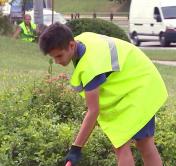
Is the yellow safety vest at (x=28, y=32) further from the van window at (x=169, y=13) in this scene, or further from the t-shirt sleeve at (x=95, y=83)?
the t-shirt sleeve at (x=95, y=83)

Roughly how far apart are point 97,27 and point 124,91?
1440 centimetres

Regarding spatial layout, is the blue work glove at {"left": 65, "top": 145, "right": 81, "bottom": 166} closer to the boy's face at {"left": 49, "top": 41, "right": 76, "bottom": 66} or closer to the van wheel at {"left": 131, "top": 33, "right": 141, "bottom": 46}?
the boy's face at {"left": 49, "top": 41, "right": 76, "bottom": 66}

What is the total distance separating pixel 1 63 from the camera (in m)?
14.7

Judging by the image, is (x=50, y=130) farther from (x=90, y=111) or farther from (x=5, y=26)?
(x=5, y=26)

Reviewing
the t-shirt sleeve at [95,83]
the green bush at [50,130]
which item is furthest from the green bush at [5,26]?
the t-shirt sleeve at [95,83]

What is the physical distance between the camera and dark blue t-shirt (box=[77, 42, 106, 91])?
429cm

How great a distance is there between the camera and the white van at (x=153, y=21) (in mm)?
25922

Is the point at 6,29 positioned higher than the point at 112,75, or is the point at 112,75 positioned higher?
the point at 112,75

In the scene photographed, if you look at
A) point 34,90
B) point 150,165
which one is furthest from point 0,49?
point 150,165

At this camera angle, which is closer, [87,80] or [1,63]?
[87,80]

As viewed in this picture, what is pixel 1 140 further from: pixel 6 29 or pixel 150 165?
pixel 6 29

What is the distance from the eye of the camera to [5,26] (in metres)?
21.0

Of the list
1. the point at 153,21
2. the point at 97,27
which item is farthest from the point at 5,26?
the point at 153,21

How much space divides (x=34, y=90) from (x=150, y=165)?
1780 millimetres
